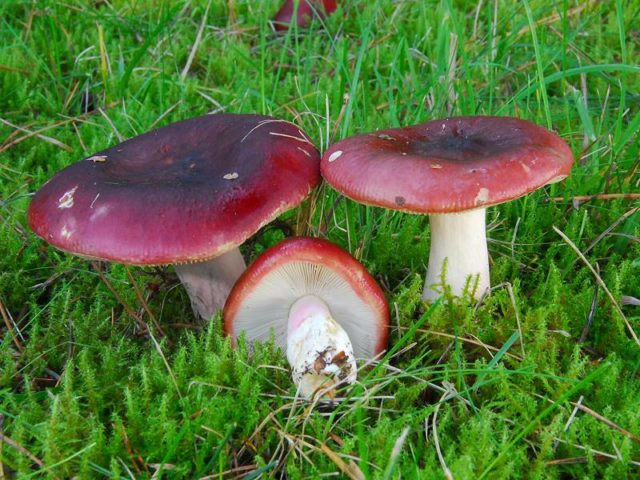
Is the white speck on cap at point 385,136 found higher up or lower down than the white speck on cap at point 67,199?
higher up

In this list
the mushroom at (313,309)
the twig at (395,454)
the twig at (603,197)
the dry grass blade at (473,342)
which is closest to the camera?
the twig at (395,454)

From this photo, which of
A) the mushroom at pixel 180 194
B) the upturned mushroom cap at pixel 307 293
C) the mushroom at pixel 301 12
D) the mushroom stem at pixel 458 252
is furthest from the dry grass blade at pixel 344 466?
the mushroom at pixel 301 12

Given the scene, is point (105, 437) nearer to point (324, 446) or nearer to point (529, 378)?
point (324, 446)

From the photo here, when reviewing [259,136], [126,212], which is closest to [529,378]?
[259,136]

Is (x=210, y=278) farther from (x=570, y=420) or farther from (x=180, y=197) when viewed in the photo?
(x=570, y=420)

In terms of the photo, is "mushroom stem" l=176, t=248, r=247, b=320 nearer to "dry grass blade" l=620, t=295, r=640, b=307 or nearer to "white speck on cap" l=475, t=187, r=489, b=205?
"white speck on cap" l=475, t=187, r=489, b=205

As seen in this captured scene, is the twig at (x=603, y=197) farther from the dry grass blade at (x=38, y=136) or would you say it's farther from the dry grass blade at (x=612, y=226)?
the dry grass blade at (x=38, y=136)

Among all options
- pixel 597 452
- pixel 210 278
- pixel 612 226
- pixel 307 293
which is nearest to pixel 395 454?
pixel 597 452

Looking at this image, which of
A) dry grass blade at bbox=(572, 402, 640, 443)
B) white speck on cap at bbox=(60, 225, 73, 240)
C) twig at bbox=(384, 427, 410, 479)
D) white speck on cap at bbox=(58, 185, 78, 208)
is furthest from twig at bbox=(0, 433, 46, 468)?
dry grass blade at bbox=(572, 402, 640, 443)
